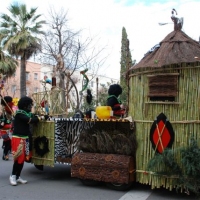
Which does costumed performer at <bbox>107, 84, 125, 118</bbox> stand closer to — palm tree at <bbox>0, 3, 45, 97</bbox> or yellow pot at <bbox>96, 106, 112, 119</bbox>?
yellow pot at <bbox>96, 106, 112, 119</bbox>

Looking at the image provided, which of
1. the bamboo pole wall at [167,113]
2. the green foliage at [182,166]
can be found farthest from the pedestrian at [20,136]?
the green foliage at [182,166]

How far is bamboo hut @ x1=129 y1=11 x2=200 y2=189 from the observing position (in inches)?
224

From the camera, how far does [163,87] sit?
586 centimetres

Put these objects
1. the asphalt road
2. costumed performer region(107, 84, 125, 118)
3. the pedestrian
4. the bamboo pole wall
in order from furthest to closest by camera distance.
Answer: costumed performer region(107, 84, 125, 118), the pedestrian, the asphalt road, the bamboo pole wall

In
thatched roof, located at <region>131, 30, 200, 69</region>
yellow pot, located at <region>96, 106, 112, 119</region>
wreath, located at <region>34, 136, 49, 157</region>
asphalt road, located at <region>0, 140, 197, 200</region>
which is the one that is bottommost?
asphalt road, located at <region>0, 140, 197, 200</region>

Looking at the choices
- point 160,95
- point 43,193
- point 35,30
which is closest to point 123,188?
point 43,193

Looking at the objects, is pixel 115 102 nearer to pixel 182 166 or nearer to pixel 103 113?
pixel 103 113

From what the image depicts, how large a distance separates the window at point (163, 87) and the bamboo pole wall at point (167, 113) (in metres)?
0.08

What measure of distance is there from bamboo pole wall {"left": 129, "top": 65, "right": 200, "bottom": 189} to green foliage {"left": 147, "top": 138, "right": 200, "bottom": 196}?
149mm

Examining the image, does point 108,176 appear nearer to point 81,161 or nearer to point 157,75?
point 81,161

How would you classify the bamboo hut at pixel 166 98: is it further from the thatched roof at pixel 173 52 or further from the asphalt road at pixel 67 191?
the asphalt road at pixel 67 191

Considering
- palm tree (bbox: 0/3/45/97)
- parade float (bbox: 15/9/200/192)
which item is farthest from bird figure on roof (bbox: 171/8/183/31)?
palm tree (bbox: 0/3/45/97)

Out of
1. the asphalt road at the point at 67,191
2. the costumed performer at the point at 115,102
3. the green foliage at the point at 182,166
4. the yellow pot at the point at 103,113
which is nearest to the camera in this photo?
the green foliage at the point at 182,166

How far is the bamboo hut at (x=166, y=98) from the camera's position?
224 inches
